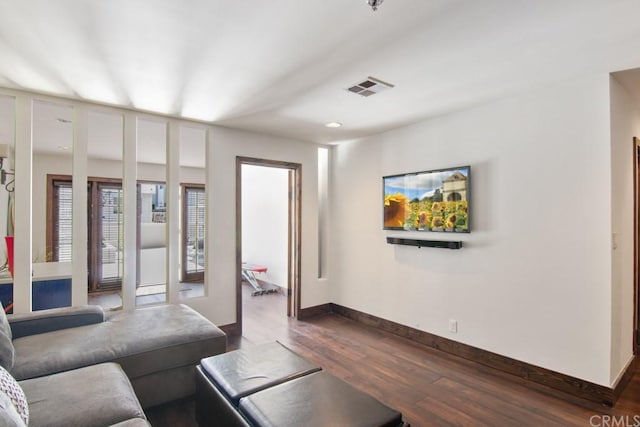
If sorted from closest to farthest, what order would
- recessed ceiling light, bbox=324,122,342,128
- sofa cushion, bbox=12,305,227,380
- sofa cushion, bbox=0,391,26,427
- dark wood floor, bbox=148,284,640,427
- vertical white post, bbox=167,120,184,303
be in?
sofa cushion, bbox=0,391,26,427
sofa cushion, bbox=12,305,227,380
dark wood floor, bbox=148,284,640,427
vertical white post, bbox=167,120,184,303
recessed ceiling light, bbox=324,122,342,128

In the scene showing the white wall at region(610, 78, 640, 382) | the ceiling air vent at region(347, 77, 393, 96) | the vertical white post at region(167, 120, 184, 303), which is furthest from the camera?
the vertical white post at region(167, 120, 184, 303)

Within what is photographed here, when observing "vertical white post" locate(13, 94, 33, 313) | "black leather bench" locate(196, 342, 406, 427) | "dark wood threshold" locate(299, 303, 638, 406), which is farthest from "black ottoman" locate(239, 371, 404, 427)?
"vertical white post" locate(13, 94, 33, 313)

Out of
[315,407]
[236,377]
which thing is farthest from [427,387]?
[236,377]

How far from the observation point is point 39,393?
5.32 ft

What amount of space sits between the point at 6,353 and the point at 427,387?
2.84 meters

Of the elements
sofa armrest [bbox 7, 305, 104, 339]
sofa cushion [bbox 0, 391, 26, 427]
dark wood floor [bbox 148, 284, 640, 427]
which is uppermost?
sofa cushion [bbox 0, 391, 26, 427]

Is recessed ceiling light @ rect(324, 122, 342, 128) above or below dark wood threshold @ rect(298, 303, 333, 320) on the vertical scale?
above

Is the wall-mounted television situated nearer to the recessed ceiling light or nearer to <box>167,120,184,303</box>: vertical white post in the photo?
the recessed ceiling light

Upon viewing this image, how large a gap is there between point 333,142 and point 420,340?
2777 mm

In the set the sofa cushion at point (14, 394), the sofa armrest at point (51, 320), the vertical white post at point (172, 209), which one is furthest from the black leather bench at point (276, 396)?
the vertical white post at point (172, 209)

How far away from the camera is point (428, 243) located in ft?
11.4

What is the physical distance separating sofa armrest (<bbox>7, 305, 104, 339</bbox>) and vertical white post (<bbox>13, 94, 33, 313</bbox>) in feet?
1.57

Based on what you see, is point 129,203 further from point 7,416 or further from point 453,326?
point 453,326

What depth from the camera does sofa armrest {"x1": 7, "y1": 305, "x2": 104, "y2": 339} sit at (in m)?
2.35
